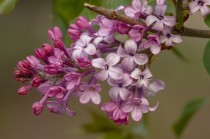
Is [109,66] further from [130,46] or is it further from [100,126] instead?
[100,126]

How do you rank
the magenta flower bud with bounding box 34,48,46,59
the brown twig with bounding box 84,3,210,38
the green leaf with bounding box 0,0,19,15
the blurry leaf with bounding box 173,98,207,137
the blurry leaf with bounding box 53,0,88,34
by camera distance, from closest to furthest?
the brown twig with bounding box 84,3,210,38 < the magenta flower bud with bounding box 34,48,46,59 < the green leaf with bounding box 0,0,19,15 < the blurry leaf with bounding box 53,0,88,34 < the blurry leaf with bounding box 173,98,207,137

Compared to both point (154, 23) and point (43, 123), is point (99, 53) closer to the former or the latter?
point (154, 23)

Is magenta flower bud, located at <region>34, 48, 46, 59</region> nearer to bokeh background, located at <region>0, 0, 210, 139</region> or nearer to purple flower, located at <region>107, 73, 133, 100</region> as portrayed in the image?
purple flower, located at <region>107, 73, 133, 100</region>

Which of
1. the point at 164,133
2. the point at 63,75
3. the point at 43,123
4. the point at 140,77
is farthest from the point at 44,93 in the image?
the point at 43,123

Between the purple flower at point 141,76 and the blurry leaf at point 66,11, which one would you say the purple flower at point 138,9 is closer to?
the purple flower at point 141,76

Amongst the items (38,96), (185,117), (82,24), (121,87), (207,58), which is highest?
(82,24)

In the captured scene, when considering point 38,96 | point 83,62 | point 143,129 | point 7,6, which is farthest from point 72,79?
point 38,96

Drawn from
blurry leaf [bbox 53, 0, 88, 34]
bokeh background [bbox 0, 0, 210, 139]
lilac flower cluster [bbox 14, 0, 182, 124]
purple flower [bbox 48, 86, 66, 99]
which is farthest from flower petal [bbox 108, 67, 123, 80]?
bokeh background [bbox 0, 0, 210, 139]
